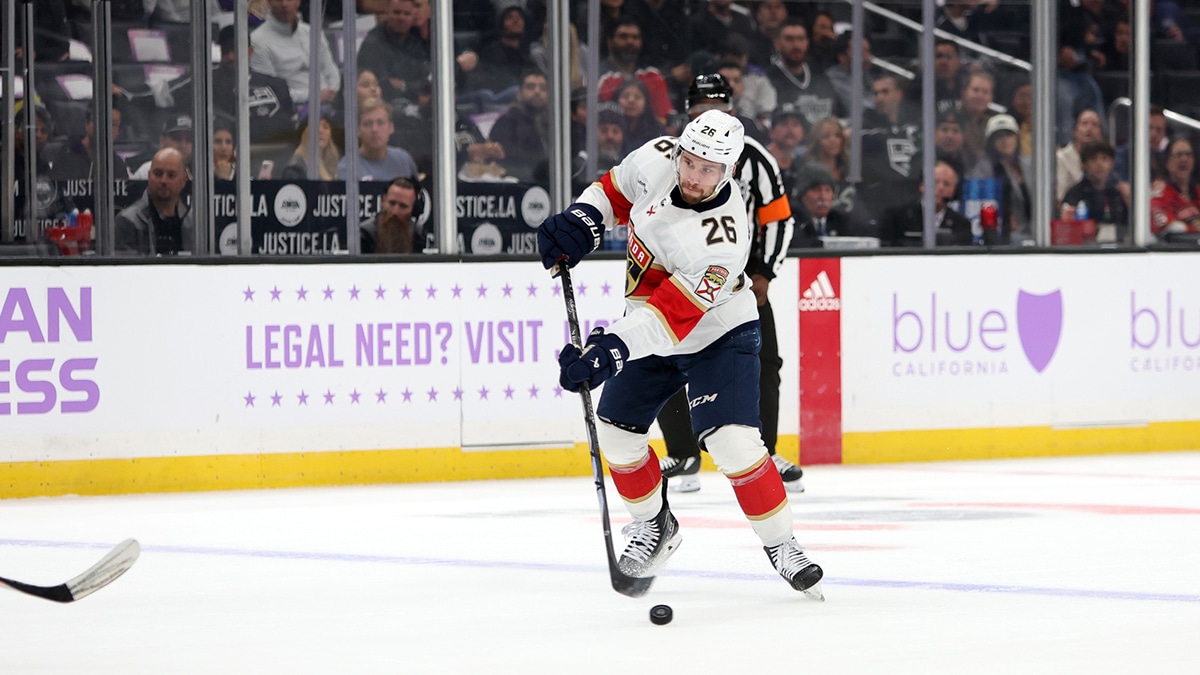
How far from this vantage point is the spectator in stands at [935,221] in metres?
8.61

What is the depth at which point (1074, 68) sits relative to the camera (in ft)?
28.9

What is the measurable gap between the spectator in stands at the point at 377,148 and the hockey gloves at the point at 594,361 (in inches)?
144

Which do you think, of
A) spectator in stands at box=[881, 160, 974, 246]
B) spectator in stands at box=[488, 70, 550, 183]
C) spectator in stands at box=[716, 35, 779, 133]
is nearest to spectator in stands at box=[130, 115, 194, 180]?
spectator in stands at box=[488, 70, 550, 183]

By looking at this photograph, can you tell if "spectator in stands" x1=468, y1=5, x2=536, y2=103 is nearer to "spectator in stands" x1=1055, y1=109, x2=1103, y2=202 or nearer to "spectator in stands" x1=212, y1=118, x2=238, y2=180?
"spectator in stands" x1=212, y1=118, x2=238, y2=180

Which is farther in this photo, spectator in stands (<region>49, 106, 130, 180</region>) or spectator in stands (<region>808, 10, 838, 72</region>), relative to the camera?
spectator in stands (<region>808, 10, 838, 72</region>)

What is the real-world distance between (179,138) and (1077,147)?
13.6 ft

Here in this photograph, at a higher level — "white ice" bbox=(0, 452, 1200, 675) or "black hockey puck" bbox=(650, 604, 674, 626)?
"black hockey puck" bbox=(650, 604, 674, 626)

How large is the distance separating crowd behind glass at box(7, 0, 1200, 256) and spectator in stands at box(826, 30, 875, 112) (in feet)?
0.03

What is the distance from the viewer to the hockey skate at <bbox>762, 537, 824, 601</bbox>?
4.30m

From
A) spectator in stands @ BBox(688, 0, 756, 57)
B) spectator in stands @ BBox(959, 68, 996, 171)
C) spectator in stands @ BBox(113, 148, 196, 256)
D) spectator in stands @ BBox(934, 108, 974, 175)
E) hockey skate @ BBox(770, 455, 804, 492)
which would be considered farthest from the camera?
spectator in stands @ BBox(959, 68, 996, 171)

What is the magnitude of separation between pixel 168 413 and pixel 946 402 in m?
3.32

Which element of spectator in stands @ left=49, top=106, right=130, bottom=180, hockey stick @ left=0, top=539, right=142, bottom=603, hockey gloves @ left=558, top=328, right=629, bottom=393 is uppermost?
spectator in stands @ left=49, top=106, right=130, bottom=180

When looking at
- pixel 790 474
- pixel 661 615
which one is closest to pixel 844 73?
pixel 790 474

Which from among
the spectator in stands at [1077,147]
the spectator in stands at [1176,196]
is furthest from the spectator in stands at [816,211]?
the spectator in stands at [1176,196]
